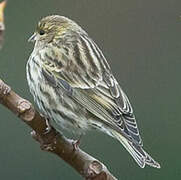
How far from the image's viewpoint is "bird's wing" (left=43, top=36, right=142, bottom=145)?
375 centimetres

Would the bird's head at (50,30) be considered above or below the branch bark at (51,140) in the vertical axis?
below

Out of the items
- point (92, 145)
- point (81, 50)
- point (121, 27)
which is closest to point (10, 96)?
point (81, 50)

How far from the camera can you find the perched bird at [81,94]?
12.2 feet

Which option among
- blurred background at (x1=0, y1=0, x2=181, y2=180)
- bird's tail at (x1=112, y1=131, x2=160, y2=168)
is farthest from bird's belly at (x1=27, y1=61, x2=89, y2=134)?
blurred background at (x1=0, y1=0, x2=181, y2=180)

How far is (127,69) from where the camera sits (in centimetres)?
609

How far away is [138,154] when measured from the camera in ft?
11.7

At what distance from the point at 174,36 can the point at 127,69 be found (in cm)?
59

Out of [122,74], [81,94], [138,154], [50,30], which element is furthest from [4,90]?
[122,74]

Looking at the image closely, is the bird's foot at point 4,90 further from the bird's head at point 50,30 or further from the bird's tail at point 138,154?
the bird's head at point 50,30

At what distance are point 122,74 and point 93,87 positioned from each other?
2.07m

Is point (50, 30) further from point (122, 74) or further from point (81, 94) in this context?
point (122, 74)

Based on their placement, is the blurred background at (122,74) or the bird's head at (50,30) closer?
the bird's head at (50,30)

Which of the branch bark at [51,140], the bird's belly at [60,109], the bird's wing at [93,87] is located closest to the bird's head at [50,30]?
the bird's wing at [93,87]

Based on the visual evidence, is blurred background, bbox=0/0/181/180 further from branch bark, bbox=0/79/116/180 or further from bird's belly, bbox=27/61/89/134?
branch bark, bbox=0/79/116/180
